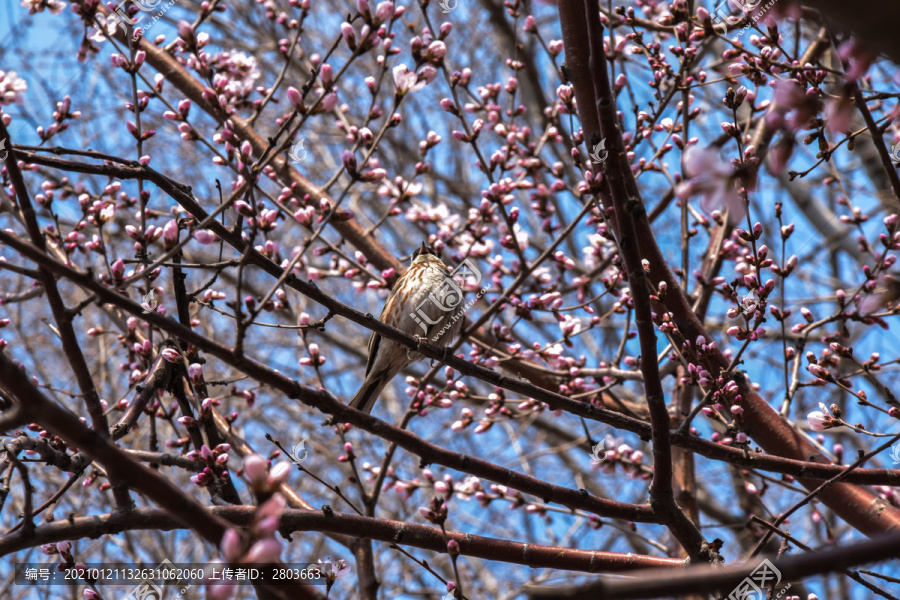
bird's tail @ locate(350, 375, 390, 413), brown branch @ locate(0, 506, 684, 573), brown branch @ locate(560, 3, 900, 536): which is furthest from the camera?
bird's tail @ locate(350, 375, 390, 413)

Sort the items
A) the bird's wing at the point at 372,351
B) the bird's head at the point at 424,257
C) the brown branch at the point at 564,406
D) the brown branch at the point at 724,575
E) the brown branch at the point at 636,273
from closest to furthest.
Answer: the brown branch at the point at 724,575 < the brown branch at the point at 636,273 < the brown branch at the point at 564,406 < the bird's wing at the point at 372,351 < the bird's head at the point at 424,257

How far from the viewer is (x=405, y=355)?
464cm

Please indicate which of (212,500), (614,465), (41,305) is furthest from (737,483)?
(41,305)

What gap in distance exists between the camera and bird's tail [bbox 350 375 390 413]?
4648 mm

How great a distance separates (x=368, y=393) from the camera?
186 inches

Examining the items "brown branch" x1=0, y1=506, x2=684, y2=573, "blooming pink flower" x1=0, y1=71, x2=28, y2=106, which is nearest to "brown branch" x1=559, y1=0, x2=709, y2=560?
"brown branch" x1=0, y1=506, x2=684, y2=573

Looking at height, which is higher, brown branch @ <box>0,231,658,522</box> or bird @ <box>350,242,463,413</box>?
bird @ <box>350,242,463,413</box>

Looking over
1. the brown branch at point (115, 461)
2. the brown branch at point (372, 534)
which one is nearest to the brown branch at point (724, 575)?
the brown branch at point (115, 461)

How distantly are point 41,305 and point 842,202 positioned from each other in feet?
27.0

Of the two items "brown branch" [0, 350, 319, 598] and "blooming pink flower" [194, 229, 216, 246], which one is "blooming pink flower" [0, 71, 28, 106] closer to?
"blooming pink flower" [194, 229, 216, 246]

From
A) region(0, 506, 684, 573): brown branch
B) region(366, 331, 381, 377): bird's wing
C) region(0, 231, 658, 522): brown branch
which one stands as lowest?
region(0, 506, 684, 573): brown branch

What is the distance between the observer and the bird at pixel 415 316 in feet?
15.5

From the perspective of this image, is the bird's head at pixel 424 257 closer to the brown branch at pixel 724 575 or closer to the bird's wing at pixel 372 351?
the bird's wing at pixel 372 351

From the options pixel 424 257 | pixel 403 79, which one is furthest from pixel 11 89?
pixel 424 257
